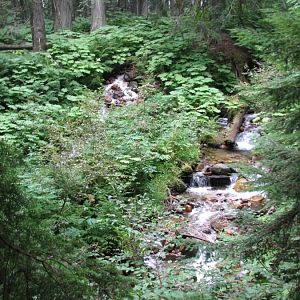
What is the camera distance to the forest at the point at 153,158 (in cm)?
225

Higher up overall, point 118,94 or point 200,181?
point 118,94

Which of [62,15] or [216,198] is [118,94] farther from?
[62,15]

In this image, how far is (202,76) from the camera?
36.9 feet

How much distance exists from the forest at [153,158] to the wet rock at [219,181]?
0.07 ft

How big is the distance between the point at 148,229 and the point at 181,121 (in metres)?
4.38

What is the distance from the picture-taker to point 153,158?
24.9 feet

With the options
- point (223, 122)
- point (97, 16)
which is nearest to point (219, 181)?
point (223, 122)

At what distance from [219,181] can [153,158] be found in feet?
5.20

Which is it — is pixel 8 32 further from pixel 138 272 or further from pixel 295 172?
pixel 295 172

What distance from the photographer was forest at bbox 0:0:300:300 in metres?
2.25

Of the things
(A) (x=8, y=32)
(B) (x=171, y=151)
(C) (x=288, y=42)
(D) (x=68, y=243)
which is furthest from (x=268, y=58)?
(A) (x=8, y=32)

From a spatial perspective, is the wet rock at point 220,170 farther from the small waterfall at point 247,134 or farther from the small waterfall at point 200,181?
the small waterfall at point 247,134

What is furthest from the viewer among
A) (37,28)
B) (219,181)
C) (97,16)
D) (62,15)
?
(62,15)

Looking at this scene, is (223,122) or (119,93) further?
(119,93)
